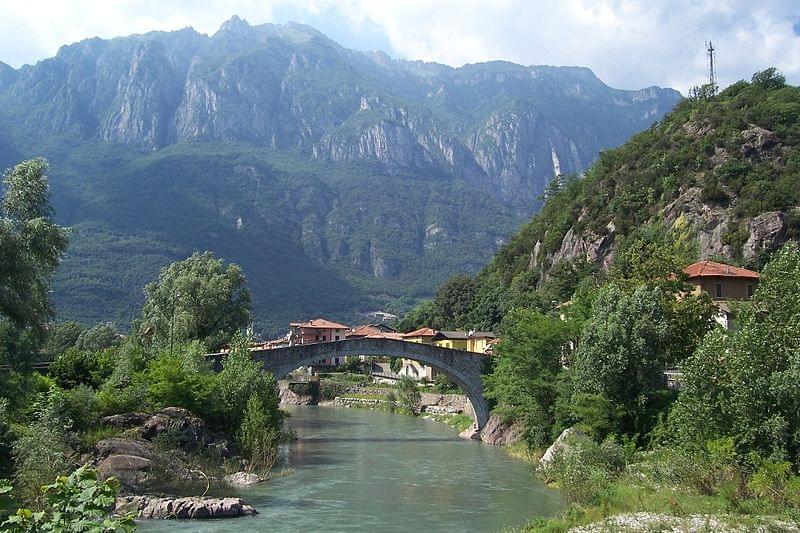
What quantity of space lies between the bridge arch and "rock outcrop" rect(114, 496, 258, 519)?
78.8ft

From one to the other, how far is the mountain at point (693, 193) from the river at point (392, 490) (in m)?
32.7

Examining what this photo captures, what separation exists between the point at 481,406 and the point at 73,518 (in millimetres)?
51192

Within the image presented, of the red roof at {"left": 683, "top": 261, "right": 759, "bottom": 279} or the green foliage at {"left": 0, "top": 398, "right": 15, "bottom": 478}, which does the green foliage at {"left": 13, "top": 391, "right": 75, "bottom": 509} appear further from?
the red roof at {"left": 683, "top": 261, "right": 759, "bottom": 279}

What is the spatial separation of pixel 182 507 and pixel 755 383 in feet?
66.5

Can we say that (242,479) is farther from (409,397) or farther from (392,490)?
(409,397)

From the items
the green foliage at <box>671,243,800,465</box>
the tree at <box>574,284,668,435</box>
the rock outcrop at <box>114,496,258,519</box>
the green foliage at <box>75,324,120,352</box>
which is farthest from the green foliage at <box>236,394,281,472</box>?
the green foliage at <box>75,324,120,352</box>

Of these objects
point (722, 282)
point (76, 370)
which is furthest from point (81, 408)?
point (722, 282)

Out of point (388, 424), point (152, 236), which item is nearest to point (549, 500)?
point (388, 424)

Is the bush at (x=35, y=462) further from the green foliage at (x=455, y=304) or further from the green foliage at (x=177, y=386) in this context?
the green foliage at (x=455, y=304)

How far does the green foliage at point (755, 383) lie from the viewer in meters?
26.5

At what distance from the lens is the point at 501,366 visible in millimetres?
52219

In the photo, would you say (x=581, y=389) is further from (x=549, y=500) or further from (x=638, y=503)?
(x=638, y=503)

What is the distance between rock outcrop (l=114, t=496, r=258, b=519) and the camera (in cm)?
2731

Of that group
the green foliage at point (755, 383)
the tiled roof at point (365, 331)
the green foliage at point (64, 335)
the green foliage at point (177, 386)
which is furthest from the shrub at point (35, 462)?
the tiled roof at point (365, 331)
